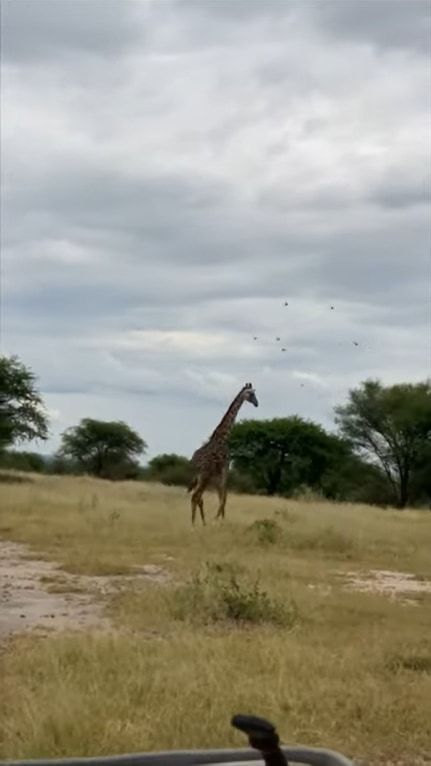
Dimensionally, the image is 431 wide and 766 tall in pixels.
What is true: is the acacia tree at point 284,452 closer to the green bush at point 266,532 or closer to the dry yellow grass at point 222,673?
the green bush at point 266,532

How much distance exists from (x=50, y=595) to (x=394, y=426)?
33.0 m

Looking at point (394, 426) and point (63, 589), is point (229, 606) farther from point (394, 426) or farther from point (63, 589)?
point (394, 426)

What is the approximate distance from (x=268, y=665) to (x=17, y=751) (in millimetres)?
2161

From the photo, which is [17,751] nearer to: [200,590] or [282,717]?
[282,717]

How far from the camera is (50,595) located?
10930 mm

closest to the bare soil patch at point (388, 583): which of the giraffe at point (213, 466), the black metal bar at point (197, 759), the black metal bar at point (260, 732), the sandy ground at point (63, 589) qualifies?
the sandy ground at point (63, 589)

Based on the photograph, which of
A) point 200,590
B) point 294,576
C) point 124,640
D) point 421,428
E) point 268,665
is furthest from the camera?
point 421,428

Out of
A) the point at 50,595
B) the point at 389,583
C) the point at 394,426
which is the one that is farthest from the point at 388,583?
Result: the point at 394,426

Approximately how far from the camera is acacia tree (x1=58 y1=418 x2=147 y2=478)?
180 ft

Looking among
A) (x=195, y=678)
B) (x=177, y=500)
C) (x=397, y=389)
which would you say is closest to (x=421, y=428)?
(x=397, y=389)

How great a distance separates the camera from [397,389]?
44.7 metres

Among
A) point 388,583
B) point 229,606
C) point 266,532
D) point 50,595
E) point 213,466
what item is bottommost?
point 50,595

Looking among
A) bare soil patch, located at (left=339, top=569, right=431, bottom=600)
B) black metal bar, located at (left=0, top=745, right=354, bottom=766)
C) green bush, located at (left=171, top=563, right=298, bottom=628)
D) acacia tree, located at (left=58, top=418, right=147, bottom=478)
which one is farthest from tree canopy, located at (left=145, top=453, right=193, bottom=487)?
black metal bar, located at (left=0, top=745, right=354, bottom=766)

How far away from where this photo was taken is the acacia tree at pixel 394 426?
4241 cm
